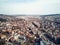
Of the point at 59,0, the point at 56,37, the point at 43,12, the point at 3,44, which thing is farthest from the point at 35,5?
the point at 3,44

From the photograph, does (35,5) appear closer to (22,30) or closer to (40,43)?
(22,30)

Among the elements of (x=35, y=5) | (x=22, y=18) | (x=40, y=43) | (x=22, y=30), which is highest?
(x=35, y=5)

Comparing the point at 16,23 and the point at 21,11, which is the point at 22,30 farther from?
the point at 21,11

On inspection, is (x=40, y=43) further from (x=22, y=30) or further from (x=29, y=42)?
(x=22, y=30)

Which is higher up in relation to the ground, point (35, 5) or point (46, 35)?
point (35, 5)

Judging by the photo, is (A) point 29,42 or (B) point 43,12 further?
(B) point 43,12

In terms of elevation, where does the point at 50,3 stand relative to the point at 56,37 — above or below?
above

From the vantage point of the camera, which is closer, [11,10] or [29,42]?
[29,42]

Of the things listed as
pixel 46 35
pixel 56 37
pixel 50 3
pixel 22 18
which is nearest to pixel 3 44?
pixel 22 18
